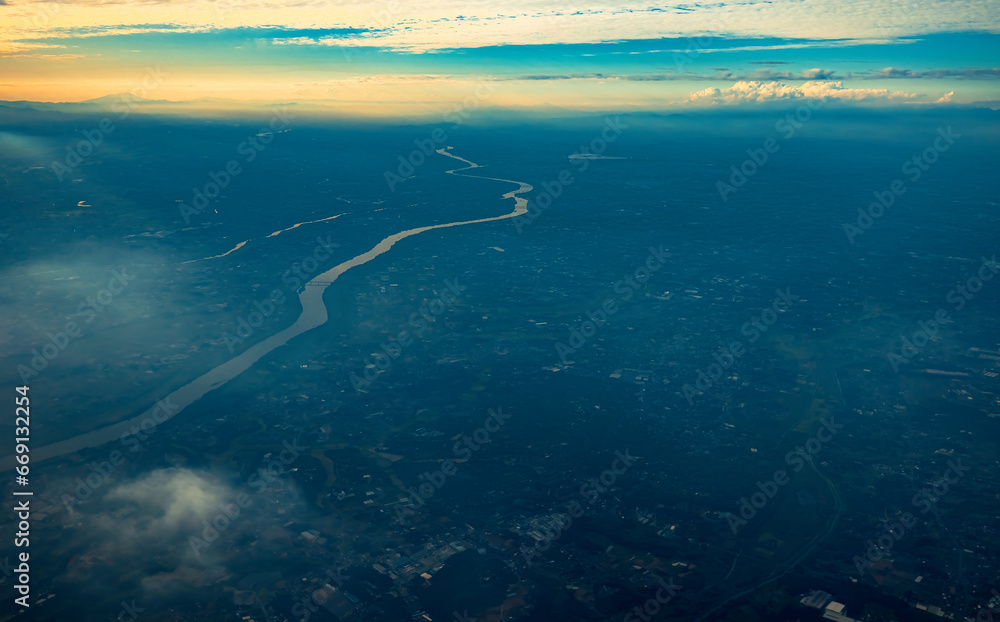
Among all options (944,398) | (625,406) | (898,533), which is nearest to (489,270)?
(625,406)

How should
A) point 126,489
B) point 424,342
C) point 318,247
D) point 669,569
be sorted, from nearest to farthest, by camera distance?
1. point 669,569
2. point 126,489
3. point 424,342
4. point 318,247

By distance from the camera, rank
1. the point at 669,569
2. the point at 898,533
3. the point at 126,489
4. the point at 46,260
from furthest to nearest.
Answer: the point at 46,260 → the point at 126,489 → the point at 898,533 → the point at 669,569

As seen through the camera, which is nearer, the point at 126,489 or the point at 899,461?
the point at 126,489

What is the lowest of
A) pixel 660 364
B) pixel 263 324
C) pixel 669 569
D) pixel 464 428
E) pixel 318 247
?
pixel 669 569

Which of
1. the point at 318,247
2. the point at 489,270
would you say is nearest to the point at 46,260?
the point at 318,247

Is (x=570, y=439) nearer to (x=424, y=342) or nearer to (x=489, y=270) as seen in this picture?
(x=424, y=342)

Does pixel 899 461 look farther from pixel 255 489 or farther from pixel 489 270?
pixel 489 270

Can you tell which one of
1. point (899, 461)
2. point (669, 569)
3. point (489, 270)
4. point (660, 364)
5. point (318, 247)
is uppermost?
point (318, 247)

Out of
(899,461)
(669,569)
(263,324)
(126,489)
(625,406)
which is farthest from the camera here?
(263,324)

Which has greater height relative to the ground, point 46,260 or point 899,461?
point 46,260
